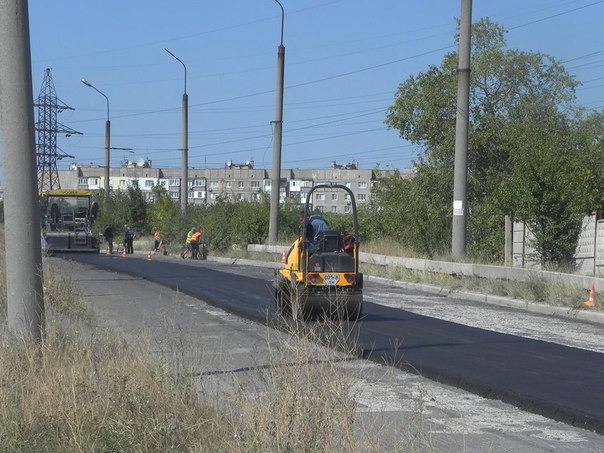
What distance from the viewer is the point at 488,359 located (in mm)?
12617

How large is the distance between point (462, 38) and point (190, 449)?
21387mm

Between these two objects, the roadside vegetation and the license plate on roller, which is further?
the license plate on roller

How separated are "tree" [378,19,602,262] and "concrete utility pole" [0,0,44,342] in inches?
904

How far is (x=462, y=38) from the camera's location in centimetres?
2603

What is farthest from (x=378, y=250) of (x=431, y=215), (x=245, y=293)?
(x=245, y=293)

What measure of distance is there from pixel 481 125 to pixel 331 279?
85.9 ft

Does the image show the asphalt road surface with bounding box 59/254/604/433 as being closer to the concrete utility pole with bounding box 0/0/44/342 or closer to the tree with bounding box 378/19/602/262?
the concrete utility pole with bounding box 0/0/44/342

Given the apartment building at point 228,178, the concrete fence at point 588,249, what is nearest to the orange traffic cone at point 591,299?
the concrete fence at point 588,249

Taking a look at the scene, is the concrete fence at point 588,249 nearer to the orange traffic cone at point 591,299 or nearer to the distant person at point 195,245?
the orange traffic cone at point 591,299

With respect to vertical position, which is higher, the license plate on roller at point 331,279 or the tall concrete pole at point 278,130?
the tall concrete pole at point 278,130

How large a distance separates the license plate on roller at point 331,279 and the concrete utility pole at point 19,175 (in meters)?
7.08

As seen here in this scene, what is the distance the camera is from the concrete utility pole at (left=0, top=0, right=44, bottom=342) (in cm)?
923

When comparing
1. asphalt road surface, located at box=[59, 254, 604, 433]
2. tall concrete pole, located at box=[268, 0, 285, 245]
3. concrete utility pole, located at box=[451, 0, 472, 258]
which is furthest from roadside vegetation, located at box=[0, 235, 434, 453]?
tall concrete pole, located at box=[268, 0, 285, 245]

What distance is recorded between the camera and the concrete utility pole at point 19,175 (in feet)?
30.3
